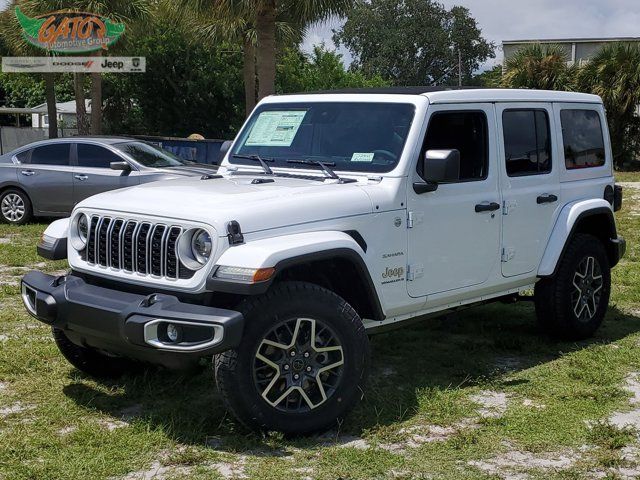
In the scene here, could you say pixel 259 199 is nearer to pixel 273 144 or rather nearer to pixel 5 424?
pixel 273 144

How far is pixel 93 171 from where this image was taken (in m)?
→ 13.4

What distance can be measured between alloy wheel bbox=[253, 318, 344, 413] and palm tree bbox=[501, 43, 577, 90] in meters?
25.1

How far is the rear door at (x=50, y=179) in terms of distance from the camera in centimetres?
1364

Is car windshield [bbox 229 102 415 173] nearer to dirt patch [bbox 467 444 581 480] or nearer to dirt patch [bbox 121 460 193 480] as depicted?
dirt patch [bbox 467 444 581 480]

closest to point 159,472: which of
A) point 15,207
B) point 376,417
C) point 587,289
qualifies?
point 376,417

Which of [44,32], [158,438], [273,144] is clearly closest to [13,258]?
[273,144]

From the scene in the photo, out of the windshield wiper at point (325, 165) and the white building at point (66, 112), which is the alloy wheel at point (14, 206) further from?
the white building at point (66, 112)

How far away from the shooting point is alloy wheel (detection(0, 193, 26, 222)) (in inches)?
552

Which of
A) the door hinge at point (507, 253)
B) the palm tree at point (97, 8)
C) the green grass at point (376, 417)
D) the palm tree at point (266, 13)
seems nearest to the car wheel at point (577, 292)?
the green grass at point (376, 417)

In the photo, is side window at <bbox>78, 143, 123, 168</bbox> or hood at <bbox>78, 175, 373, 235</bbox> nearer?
hood at <bbox>78, 175, 373, 235</bbox>

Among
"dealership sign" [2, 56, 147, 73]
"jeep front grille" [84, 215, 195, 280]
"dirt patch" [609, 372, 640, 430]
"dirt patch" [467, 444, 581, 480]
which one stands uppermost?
"dealership sign" [2, 56, 147, 73]

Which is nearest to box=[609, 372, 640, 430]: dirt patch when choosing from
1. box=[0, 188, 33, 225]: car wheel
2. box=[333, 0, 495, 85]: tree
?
box=[0, 188, 33, 225]: car wheel

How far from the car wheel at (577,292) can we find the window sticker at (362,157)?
6.59 ft

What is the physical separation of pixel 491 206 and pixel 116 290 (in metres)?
2.48
